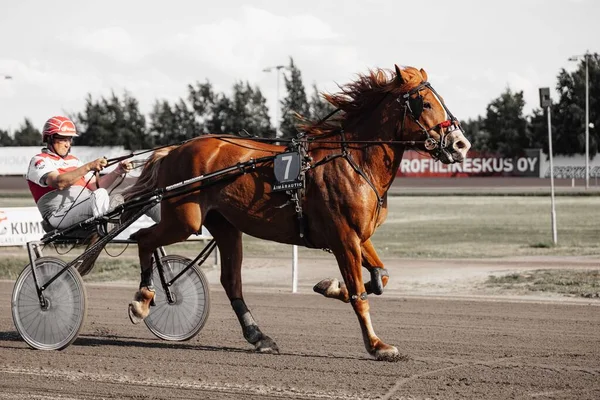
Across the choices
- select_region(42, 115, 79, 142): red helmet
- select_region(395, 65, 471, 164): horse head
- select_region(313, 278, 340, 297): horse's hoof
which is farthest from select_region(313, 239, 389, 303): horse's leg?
select_region(42, 115, 79, 142): red helmet

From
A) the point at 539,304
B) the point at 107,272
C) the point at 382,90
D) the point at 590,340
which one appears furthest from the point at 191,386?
the point at 107,272

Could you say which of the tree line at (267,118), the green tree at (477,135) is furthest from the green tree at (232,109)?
the green tree at (477,135)

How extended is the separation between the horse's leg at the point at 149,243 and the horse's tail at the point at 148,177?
1.28ft

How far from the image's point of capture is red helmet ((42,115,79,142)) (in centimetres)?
767

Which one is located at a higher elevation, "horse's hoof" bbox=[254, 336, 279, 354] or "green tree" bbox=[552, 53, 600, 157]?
"green tree" bbox=[552, 53, 600, 157]

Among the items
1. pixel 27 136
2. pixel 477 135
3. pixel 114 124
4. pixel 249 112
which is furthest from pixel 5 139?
pixel 477 135

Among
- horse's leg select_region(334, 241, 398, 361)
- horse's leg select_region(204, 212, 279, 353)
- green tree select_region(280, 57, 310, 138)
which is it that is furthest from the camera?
green tree select_region(280, 57, 310, 138)

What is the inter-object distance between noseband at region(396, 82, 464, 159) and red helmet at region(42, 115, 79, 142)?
2.73m

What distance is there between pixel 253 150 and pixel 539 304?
4432 mm

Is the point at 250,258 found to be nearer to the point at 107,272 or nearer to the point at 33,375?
the point at 107,272

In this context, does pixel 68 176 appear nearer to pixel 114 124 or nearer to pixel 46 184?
pixel 46 184

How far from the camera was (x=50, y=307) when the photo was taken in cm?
761

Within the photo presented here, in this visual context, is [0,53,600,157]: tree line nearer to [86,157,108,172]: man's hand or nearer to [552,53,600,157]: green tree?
[552,53,600,157]: green tree

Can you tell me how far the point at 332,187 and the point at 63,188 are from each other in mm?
2214
